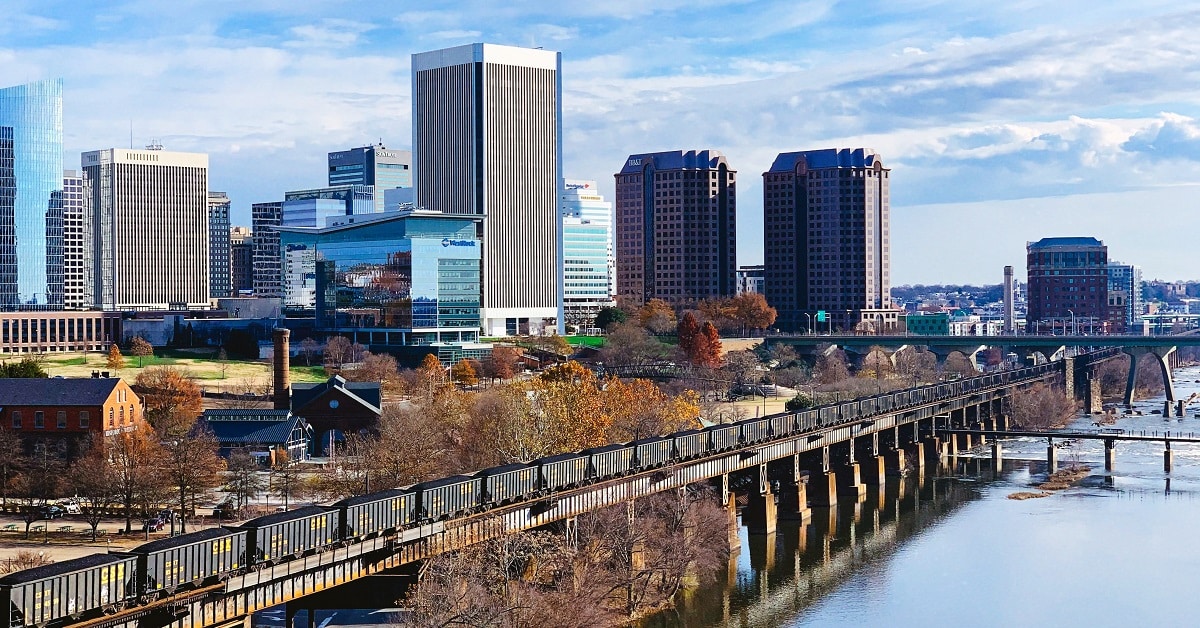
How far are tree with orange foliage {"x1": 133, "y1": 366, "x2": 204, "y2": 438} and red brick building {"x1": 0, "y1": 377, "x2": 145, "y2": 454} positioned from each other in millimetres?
5546

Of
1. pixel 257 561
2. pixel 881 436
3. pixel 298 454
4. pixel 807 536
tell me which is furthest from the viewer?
pixel 881 436

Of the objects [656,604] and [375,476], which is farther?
[375,476]

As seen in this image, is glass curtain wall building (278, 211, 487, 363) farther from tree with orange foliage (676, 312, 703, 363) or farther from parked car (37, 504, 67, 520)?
parked car (37, 504, 67, 520)

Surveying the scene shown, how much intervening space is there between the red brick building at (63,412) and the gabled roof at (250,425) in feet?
22.9

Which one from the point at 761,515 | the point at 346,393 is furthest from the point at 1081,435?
the point at 346,393

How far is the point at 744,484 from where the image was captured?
316ft

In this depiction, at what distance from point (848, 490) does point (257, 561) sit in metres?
A: 64.4

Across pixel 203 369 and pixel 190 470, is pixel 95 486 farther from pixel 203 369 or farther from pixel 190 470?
pixel 203 369

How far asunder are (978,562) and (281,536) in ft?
144

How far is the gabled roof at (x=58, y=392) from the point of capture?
92.8 m

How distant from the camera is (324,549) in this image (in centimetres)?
4741

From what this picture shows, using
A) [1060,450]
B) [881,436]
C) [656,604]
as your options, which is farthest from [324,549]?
[1060,450]

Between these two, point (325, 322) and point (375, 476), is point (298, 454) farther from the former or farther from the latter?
point (325, 322)

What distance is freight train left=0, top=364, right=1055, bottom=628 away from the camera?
3756cm
